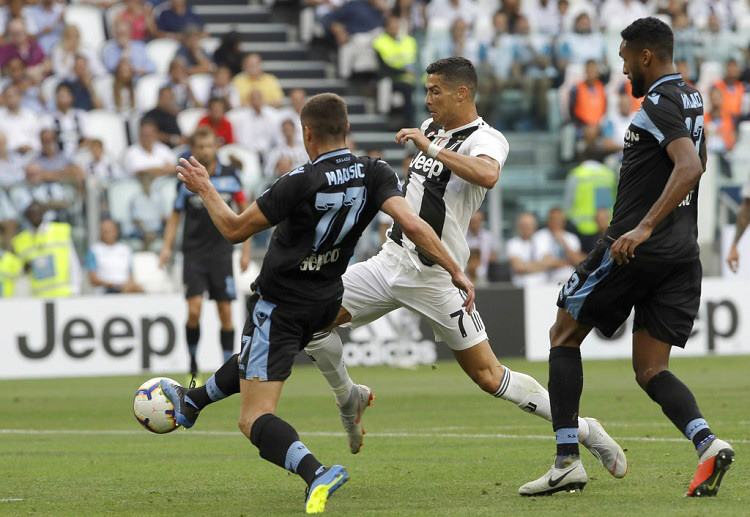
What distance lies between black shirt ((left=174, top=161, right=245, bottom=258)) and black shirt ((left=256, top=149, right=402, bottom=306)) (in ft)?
24.9

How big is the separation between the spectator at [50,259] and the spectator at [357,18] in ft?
24.7

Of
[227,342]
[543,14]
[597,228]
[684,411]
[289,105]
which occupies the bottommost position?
[227,342]

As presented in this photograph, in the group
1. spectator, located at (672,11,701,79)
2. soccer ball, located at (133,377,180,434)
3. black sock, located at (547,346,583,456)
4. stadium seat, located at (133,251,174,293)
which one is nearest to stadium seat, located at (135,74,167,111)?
stadium seat, located at (133,251,174,293)

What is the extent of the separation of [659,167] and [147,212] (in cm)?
1154

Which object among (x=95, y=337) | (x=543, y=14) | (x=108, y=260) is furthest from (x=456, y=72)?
(x=543, y=14)

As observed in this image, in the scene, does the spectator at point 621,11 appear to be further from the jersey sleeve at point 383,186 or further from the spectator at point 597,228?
the jersey sleeve at point 383,186

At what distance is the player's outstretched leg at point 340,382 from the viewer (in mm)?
8266

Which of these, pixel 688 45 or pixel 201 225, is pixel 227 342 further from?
pixel 688 45

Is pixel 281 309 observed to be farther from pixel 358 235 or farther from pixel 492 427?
pixel 492 427

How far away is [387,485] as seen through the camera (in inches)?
299

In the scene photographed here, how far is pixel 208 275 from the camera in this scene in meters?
14.6

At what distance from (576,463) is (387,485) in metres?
1.09

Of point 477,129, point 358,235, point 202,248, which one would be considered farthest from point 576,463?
point 202,248

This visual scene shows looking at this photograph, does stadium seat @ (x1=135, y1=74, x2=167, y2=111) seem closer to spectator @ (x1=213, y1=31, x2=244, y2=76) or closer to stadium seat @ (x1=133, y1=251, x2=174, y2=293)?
spectator @ (x1=213, y1=31, x2=244, y2=76)
